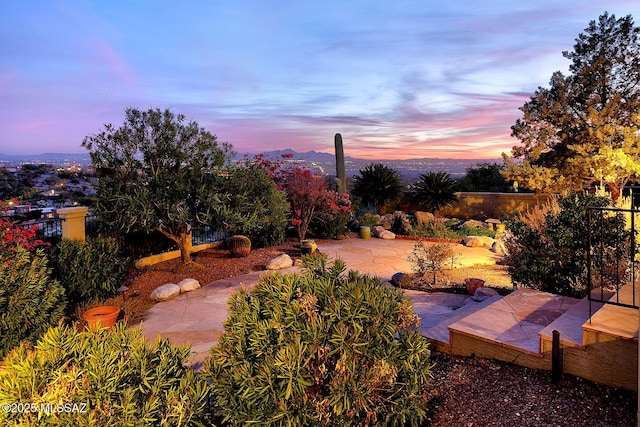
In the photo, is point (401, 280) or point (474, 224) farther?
point (474, 224)

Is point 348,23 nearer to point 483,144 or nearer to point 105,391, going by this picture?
point 105,391

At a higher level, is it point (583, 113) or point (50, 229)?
point (583, 113)

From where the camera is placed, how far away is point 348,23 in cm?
912

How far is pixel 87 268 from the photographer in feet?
20.5

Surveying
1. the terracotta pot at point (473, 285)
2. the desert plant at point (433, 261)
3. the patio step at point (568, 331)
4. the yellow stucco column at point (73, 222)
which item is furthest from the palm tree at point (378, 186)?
the patio step at point (568, 331)

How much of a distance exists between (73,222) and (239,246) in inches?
140

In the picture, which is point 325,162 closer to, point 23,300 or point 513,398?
point 23,300

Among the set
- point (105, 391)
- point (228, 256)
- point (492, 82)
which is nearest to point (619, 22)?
point (492, 82)

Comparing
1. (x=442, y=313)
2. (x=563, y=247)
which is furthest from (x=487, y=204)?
(x=442, y=313)

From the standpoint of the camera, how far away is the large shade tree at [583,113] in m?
11.3

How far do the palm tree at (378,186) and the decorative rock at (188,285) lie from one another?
29.6 feet

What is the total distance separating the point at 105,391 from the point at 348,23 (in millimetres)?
8942

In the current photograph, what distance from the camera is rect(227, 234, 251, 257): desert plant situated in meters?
9.64

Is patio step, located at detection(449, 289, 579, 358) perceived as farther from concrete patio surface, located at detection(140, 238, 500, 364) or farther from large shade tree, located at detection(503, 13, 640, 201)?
large shade tree, located at detection(503, 13, 640, 201)
